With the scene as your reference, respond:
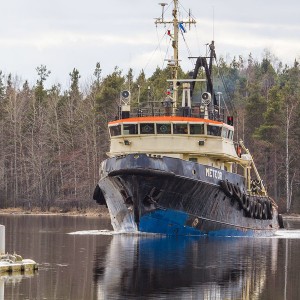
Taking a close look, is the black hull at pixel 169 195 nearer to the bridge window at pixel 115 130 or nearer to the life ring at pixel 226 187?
the life ring at pixel 226 187

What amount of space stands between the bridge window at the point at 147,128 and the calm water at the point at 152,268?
Answer: 17.3ft

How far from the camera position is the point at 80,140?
116625 millimetres

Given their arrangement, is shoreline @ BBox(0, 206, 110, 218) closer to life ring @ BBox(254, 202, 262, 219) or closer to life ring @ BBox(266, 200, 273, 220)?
life ring @ BBox(266, 200, 273, 220)

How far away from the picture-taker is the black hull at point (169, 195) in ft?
176

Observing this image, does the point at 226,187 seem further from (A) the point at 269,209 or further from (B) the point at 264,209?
(A) the point at 269,209

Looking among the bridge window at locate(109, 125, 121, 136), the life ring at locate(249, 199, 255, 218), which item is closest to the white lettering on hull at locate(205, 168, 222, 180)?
the life ring at locate(249, 199, 255, 218)

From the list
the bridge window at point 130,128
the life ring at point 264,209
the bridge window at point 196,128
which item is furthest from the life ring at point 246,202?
the bridge window at point 130,128

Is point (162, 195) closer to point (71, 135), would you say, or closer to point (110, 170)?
point (110, 170)

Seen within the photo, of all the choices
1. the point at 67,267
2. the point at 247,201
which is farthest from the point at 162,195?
the point at 67,267

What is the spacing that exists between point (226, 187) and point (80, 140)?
6107cm

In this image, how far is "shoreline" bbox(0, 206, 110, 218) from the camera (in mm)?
98562

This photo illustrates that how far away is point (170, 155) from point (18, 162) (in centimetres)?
6796

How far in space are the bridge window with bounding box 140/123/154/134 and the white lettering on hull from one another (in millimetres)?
3519

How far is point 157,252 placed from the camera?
1833 inches
